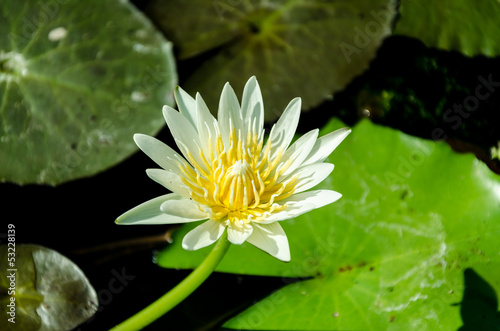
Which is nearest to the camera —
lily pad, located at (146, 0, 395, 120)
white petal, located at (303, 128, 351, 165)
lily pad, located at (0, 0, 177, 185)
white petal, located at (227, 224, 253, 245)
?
white petal, located at (227, 224, 253, 245)

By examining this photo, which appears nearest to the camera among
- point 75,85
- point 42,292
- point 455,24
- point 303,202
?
point 303,202

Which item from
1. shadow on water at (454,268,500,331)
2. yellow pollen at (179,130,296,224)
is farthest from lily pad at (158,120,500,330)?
yellow pollen at (179,130,296,224)

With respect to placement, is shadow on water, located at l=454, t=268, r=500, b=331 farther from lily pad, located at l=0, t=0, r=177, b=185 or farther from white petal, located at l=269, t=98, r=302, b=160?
lily pad, located at l=0, t=0, r=177, b=185

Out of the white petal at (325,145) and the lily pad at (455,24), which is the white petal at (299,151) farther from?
the lily pad at (455,24)

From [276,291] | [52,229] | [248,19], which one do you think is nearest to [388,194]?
[276,291]

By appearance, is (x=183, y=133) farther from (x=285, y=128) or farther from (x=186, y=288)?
(x=186, y=288)

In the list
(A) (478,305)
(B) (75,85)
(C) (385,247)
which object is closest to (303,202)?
(C) (385,247)

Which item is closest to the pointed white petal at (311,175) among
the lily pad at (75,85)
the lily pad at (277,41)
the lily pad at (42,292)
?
the lily pad at (277,41)
